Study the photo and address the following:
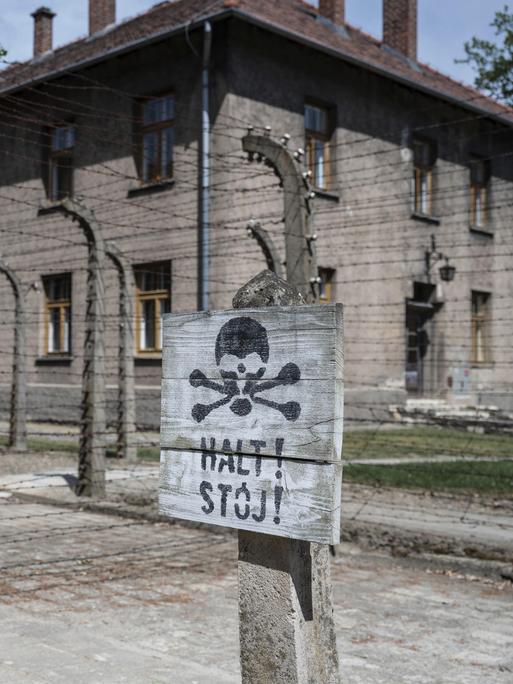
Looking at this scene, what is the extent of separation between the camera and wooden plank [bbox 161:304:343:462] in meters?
2.95

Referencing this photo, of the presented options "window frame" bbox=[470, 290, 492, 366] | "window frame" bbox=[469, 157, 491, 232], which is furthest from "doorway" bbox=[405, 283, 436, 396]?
"window frame" bbox=[469, 157, 491, 232]

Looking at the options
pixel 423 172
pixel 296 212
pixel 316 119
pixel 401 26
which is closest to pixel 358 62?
pixel 316 119

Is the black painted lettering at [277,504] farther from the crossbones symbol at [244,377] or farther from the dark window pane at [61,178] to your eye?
the dark window pane at [61,178]

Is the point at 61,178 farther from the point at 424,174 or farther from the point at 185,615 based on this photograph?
the point at 185,615

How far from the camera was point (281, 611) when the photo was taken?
120 inches

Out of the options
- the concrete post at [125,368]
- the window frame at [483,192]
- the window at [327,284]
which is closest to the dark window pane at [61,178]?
the window at [327,284]

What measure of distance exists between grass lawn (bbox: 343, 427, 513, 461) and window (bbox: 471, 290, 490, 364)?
5.64m

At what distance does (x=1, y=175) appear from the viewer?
23.2 meters

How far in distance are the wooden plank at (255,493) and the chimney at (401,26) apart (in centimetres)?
2344

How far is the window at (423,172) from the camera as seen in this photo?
23078 millimetres

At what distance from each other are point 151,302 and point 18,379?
6.57 meters

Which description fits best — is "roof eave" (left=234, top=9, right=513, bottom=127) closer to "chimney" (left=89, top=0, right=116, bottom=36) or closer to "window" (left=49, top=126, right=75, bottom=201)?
"window" (left=49, top=126, right=75, bottom=201)

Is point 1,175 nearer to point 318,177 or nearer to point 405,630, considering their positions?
point 318,177

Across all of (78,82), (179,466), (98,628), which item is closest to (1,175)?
(78,82)
